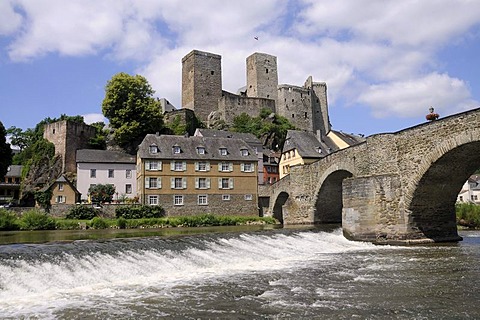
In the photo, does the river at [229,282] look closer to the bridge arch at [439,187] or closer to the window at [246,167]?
the bridge arch at [439,187]

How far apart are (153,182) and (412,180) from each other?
23372mm

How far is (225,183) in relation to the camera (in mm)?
→ 38812

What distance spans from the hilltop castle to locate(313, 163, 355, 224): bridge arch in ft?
121

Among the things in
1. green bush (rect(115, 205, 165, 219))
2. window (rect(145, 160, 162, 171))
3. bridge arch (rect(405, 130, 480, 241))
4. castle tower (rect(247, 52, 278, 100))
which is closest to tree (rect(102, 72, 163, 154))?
window (rect(145, 160, 162, 171))

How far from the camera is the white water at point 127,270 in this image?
8.69m

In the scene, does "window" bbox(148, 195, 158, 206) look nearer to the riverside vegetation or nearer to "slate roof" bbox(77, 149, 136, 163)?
the riverside vegetation

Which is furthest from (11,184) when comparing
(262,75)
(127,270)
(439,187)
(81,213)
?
(439,187)

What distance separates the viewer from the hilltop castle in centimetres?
6519

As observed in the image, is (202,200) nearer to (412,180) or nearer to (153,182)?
(153,182)

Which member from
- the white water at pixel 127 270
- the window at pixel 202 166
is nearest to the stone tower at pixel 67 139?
the window at pixel 202 166

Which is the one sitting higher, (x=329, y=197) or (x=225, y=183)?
(x=225, y=183)

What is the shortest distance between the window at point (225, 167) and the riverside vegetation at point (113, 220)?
5.80 metres

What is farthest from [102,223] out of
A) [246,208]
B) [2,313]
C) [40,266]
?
[2,313]

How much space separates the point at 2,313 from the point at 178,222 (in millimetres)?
24606
